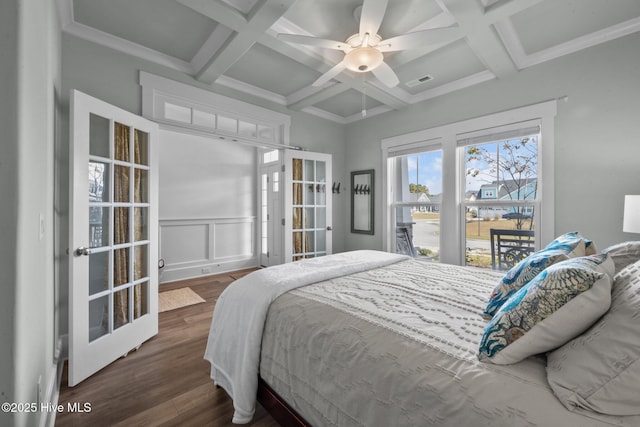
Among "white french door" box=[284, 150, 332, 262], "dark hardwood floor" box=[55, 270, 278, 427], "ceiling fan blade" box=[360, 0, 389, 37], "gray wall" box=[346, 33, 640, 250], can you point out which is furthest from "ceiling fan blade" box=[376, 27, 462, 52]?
"dark hardwood floor" box=[55, 270, 278, 427]

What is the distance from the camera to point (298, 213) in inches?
161

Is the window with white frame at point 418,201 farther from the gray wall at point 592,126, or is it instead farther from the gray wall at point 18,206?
the gray wall at point 18,206

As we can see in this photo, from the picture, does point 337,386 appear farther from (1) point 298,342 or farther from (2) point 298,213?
(2) point 298,213

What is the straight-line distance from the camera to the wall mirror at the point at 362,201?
4.46 m

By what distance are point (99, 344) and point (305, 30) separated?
9.78 ft

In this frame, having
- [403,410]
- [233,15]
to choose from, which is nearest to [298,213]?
[233,15]

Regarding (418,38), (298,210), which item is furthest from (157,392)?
(418,38)

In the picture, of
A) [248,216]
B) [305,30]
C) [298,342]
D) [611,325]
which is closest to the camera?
[611,325]

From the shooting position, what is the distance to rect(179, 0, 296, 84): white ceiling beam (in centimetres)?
198

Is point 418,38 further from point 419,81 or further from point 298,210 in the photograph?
point 298,210

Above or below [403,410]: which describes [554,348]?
above

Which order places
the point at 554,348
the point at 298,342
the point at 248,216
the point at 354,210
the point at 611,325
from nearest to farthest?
the point at 611,325
the point at 554,348
the point at 298,342
the point at 354,210
the point at 248,216

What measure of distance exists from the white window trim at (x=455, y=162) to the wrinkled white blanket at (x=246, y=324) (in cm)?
205

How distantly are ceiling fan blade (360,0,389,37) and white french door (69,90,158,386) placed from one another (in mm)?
2019
